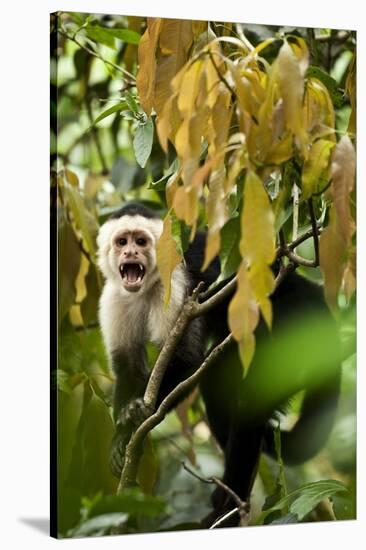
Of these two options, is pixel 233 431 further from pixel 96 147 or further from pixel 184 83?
pixel 184 83

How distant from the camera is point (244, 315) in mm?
1587

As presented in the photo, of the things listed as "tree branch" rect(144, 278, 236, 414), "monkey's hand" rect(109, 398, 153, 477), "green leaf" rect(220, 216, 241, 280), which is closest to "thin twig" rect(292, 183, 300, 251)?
"green leaf" rect(220, 216, 241, 280)

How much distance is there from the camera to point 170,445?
2.78m

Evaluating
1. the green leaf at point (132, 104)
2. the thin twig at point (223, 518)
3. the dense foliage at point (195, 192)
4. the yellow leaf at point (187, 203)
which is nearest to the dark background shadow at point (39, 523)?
the dense foliage at point (195, 192)

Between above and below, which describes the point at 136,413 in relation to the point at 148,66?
below

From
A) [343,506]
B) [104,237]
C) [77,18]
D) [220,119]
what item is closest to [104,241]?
[104,237]

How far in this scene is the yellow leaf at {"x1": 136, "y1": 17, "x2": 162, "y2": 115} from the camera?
2033 mm

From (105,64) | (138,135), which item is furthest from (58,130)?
(105,64)

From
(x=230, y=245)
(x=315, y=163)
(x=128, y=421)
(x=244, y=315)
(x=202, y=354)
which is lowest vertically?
(x=128, y=421)

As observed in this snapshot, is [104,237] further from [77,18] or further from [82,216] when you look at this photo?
[77,18]

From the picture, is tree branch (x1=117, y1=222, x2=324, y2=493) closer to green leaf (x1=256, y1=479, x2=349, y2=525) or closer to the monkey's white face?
the monkey's white face

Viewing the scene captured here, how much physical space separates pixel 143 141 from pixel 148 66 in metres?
0.36

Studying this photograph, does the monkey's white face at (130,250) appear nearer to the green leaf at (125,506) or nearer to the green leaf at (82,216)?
the green leaf at (82,216)

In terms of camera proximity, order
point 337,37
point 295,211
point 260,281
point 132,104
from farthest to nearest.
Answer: point 337,37 → point 132,104 → point 295,211 → point 260,281
